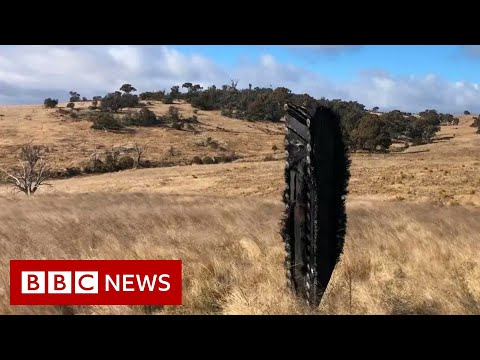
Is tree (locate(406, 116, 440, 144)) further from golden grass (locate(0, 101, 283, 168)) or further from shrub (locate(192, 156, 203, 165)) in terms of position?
shrub (locate(192, 156, 203, 165))

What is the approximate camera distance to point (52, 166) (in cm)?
4312

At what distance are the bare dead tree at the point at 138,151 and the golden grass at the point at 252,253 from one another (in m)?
36.0

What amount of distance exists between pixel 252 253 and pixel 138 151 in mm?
43390

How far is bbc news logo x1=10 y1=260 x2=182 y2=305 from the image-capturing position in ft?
15.2

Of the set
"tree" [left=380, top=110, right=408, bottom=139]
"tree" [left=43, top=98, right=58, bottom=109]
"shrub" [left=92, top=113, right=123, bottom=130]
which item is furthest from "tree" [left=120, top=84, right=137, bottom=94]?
"tree" [left=380, top=110, right=408, bottom=139]

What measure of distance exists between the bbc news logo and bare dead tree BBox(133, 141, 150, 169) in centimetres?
4118

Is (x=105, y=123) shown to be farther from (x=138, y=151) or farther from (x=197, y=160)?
(x=197, y=160)

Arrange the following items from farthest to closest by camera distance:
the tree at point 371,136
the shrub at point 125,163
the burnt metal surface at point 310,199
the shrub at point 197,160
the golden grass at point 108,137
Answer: the golden grass at point 108,137 < the tree at point 371,136 < the shrub at point 197,160 < the shrub at point 125,163 < the burnt metal surface at point 310,199

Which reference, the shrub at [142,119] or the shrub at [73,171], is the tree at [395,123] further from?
the shrub at [73,171]

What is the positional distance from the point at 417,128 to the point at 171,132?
3270cm

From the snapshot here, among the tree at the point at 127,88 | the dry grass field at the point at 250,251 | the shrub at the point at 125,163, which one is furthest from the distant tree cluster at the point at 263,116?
the dry grass field at the point at 250,251

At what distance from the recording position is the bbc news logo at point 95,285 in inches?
182

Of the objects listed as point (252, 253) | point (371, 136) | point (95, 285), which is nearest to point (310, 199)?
point (95, 285)

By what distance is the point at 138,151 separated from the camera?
48.8m
